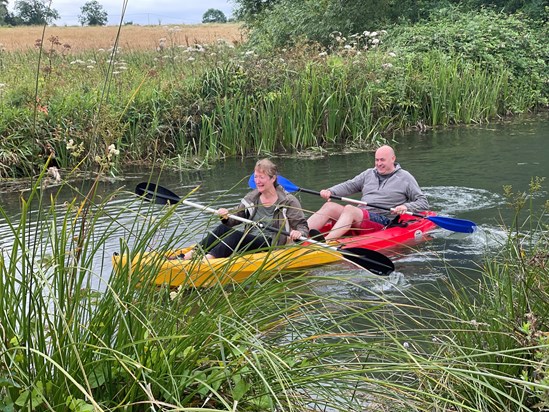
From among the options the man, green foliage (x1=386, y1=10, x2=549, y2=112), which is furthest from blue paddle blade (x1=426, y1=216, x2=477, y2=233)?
green foliage (x1=386, y1=10, x2=549, y2=112)

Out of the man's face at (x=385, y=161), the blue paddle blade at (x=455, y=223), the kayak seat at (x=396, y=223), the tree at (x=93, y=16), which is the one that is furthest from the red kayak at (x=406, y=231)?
the tree at (x=93, y=16)

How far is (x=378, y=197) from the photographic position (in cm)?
825

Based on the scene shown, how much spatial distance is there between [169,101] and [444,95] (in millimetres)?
5768

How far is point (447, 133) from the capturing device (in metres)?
14.4

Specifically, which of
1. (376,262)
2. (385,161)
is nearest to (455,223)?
(385,161)

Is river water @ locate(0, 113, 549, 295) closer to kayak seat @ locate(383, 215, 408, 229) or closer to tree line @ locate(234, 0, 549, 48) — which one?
kayak seat @ locate(383, 215, 408, 229)

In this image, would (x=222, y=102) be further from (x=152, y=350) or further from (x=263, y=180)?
(x=152, y=350)

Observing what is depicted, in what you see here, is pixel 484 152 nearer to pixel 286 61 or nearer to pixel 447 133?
pixel 447 133

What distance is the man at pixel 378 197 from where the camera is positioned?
7.71 m

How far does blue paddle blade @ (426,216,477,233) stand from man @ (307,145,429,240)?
457 millimetres

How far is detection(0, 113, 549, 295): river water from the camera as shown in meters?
7.43

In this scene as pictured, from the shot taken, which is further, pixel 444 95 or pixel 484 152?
pixel 444 95

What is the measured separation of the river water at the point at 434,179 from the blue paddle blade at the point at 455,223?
27 cm

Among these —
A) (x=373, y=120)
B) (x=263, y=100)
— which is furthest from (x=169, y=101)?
(x=373, y=120)
